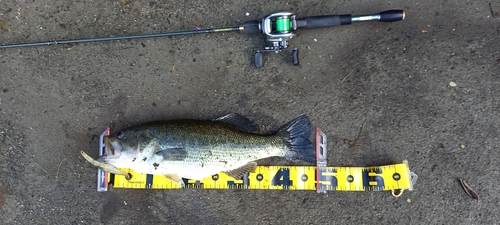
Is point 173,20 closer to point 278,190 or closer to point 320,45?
point 320,45

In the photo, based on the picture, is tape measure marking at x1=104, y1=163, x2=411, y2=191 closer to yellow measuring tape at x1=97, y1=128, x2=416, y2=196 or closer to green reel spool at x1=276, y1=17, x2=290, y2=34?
yellow measuring tape at x1=97, y1=128, x2=416, y2=196

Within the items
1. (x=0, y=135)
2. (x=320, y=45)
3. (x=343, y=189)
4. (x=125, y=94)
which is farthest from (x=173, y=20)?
(x=343, y=189)

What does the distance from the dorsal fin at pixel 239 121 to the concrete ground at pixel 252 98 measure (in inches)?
4.0

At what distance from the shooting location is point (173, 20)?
3406 mm

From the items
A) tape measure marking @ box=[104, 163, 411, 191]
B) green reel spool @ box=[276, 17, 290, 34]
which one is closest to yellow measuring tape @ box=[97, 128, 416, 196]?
tape measure marking @ box=[104, 163, 411, 191]

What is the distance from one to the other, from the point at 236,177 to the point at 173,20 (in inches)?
67.9

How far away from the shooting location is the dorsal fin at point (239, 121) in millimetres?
3234

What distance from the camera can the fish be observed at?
2.94 meters

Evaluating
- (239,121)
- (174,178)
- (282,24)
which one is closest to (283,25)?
(282,24)

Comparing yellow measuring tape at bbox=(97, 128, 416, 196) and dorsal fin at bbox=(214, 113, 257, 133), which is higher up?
dorsal fin at bbox=(214, 113, 257, 133)

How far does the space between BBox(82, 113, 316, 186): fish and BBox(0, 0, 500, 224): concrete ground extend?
26 centimetres

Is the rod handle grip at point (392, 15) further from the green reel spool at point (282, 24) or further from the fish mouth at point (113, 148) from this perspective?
the fish mouth at point (113, 148)

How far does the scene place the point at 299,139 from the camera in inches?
126

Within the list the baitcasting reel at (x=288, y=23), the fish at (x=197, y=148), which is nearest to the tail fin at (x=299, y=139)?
the fish at (x=197, y=148)
